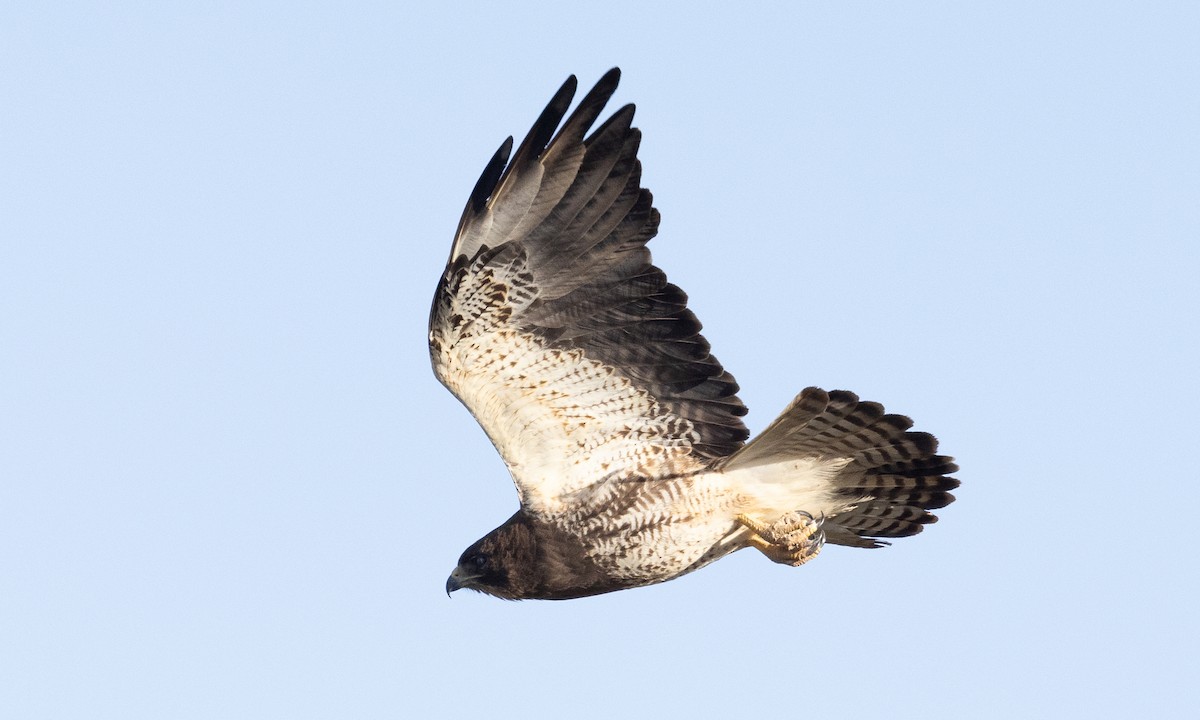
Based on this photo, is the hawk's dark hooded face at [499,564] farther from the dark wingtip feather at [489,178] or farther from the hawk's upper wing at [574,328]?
the dark wingtip feather at [489,178]

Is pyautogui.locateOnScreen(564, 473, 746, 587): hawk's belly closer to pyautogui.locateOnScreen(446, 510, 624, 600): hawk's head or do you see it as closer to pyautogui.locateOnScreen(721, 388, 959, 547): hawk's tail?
pyautogui.locateOnScreen(446, 510, 624, 600): hawk's head

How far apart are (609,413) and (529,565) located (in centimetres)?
96

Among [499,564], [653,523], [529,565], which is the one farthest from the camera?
[499,564]

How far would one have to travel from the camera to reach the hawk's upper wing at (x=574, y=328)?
8.72 meters

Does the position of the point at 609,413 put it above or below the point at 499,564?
above

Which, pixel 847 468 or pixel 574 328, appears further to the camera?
pixel 847 468

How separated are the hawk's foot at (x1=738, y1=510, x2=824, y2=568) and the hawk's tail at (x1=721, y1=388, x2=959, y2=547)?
0.08 meters

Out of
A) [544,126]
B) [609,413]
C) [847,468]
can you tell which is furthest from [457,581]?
[544,126]

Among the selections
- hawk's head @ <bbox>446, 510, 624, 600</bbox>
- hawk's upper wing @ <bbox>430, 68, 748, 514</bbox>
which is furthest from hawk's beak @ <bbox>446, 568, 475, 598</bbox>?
hawk's upper wing @ <bbox>430, 68, 748, 514</bbox>

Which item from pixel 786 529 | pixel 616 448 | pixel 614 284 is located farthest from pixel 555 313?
pixel 786 529

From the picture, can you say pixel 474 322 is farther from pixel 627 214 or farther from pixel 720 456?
pixel 720 456

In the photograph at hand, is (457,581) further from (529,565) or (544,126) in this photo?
(544,126)

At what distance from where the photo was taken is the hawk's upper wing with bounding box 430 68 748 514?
8.72 metres

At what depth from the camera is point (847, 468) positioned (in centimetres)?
939
